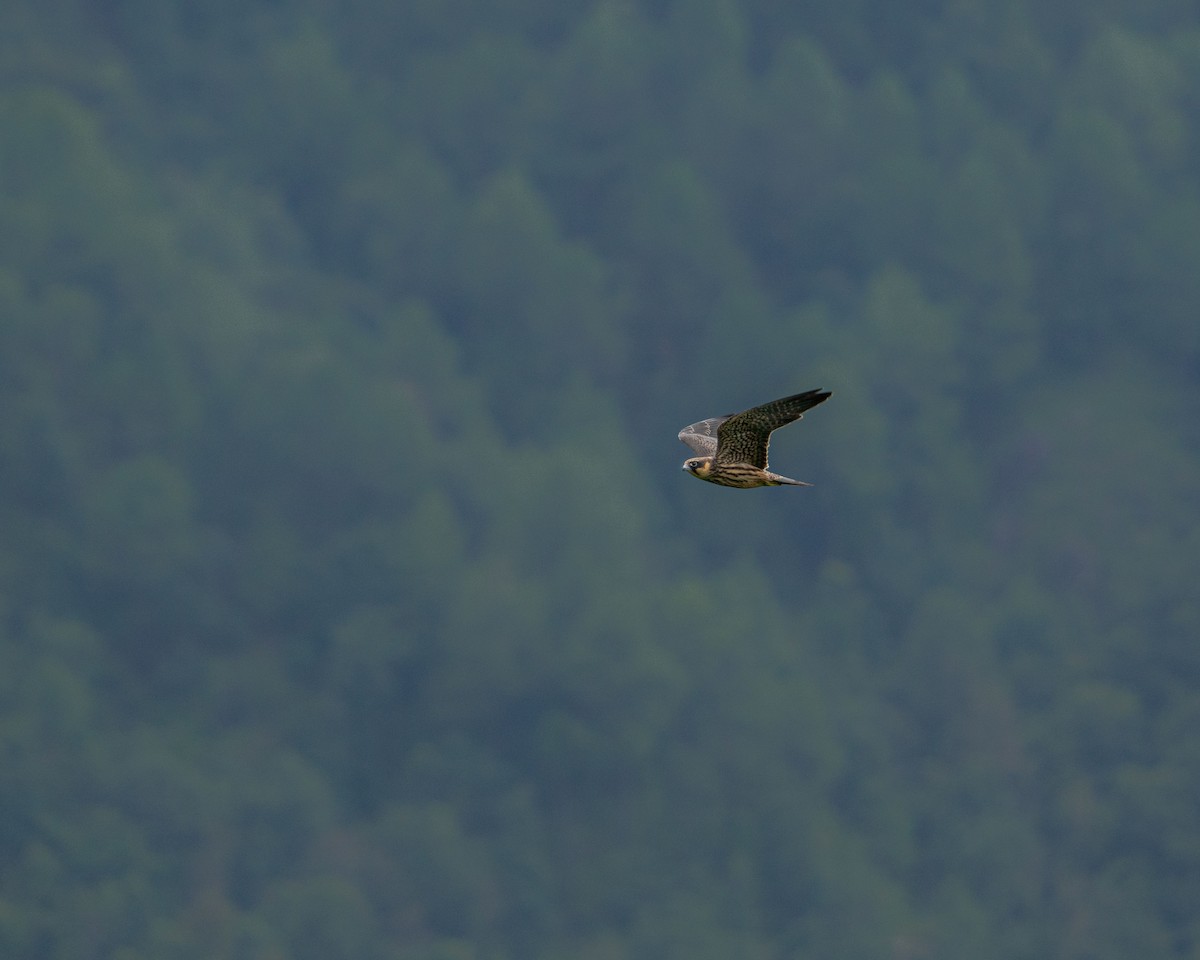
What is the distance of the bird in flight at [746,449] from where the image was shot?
1906cm

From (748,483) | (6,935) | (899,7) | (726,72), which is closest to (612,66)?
(726,72)

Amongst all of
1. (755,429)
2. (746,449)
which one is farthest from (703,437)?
(755,429)

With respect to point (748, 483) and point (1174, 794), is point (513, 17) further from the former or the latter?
point (748, 483)

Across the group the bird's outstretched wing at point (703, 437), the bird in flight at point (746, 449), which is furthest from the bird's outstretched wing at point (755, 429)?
the bird's outstretched wing at point (703, 437)

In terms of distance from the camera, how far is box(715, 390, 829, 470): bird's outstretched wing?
61.4 feet

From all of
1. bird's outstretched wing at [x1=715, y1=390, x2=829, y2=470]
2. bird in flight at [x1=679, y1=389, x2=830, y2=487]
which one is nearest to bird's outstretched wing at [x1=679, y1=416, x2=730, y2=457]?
bird in flight at [x1=679, y1=389, x2=830, y2=487]

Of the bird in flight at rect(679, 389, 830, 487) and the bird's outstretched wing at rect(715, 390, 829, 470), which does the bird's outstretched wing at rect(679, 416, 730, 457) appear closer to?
the bird in flight at rect(679, 389, 830, 487)

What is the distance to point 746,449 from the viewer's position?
20.0m

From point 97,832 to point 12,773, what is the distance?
5681 mm

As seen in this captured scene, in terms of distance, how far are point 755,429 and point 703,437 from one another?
2260mm

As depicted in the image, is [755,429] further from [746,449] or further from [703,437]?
[703,437]

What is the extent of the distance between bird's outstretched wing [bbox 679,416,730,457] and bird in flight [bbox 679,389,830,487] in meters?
0.05

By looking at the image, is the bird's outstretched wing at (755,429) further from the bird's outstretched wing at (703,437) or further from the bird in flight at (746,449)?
the bird's outstretched wing at (703,437)

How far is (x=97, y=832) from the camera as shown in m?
73.9
